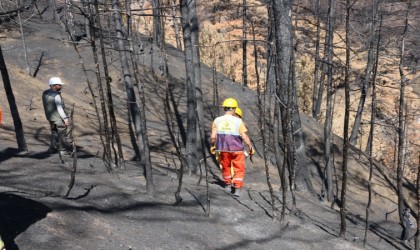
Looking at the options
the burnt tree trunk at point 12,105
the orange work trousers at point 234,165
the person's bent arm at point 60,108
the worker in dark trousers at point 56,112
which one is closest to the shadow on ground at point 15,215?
the worker in dark trousers at point 56,112

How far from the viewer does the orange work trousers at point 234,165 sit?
7625 mm

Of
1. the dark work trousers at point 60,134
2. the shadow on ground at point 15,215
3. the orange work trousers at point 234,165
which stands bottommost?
the orange work trousers at point 234,165

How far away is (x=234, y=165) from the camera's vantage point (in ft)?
25.2

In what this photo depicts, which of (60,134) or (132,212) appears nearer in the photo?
(132,212)

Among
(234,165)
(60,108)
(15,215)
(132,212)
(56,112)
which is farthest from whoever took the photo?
(56,112)

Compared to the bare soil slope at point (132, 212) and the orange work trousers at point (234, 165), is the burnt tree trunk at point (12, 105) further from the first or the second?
the orange work trousers at point (234, 165)

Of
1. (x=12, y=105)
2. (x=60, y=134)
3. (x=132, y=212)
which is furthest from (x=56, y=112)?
(x=132, y=212)

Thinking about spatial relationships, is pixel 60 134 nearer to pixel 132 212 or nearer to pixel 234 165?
pixel 132 212

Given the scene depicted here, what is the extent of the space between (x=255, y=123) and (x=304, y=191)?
6.70 metres

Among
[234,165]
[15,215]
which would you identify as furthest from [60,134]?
[15,215]

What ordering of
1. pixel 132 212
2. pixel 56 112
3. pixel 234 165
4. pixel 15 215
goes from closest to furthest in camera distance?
1. pixel 15 215
2. pixel 132 212
3. pixel 234 165
4. pixel 56 112

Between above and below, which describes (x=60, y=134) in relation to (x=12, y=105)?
below

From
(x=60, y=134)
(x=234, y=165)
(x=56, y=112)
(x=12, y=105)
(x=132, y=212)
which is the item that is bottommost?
(x=234, y=165)

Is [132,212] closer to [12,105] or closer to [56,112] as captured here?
[56,112]
